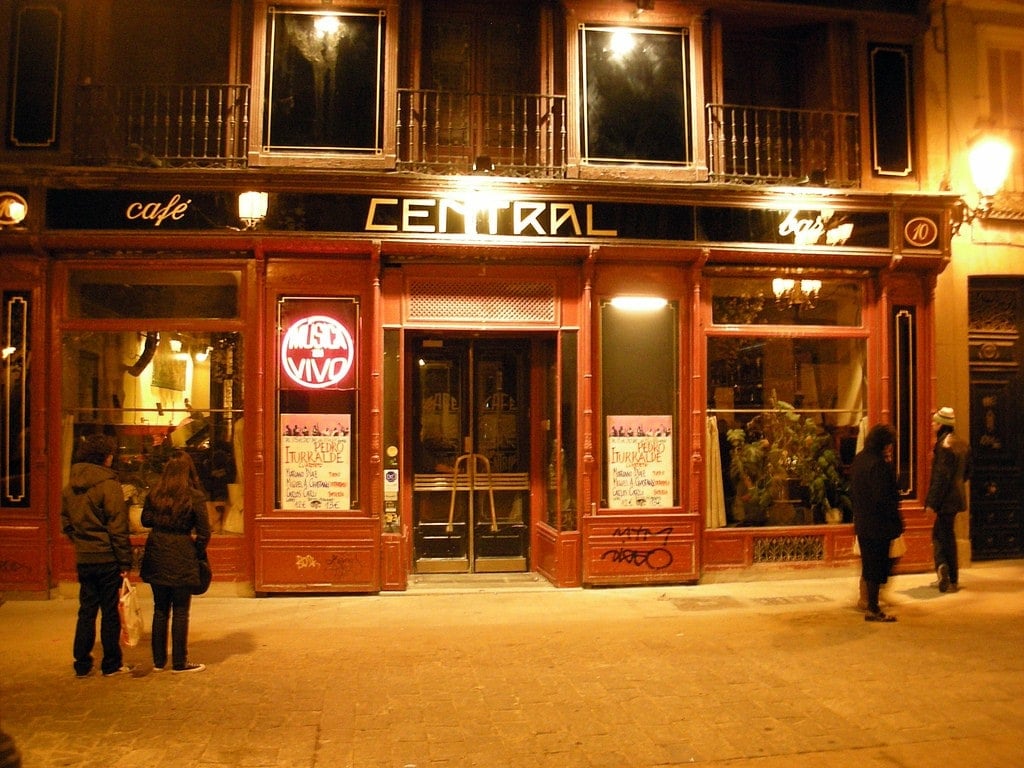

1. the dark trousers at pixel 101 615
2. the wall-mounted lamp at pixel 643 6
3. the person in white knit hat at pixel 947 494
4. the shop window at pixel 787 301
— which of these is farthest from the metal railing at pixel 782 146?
the dark trousers at pixel 101 615

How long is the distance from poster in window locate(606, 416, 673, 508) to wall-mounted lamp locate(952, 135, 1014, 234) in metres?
4.47

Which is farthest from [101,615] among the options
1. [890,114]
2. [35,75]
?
[890,114]

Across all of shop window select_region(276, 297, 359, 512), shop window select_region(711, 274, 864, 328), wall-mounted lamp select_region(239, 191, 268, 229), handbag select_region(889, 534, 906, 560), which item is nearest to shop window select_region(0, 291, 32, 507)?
wall-mounted lamp select_region(239, 191, 268, 229)

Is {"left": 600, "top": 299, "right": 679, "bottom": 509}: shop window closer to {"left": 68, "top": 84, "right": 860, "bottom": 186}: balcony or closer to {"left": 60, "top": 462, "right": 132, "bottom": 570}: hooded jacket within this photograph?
{"left": 68, "top": 84, "right": 860, "bottom": 186}: balcony

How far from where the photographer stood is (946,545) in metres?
9.08

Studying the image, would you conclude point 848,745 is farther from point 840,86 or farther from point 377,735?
point 840,86

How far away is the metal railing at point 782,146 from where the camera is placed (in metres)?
9.94

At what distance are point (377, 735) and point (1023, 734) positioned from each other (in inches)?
158

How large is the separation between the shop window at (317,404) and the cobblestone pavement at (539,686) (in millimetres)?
1153

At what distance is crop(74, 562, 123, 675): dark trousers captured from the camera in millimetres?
6293

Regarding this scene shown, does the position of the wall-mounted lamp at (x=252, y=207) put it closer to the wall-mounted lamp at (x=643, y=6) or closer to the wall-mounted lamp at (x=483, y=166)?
the wall-mounted lamp at (x=483, y=166)

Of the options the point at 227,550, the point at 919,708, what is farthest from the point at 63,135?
the point at 919,708

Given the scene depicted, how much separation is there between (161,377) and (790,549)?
7.39 meters

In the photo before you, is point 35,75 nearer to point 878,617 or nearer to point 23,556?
point 23,556
